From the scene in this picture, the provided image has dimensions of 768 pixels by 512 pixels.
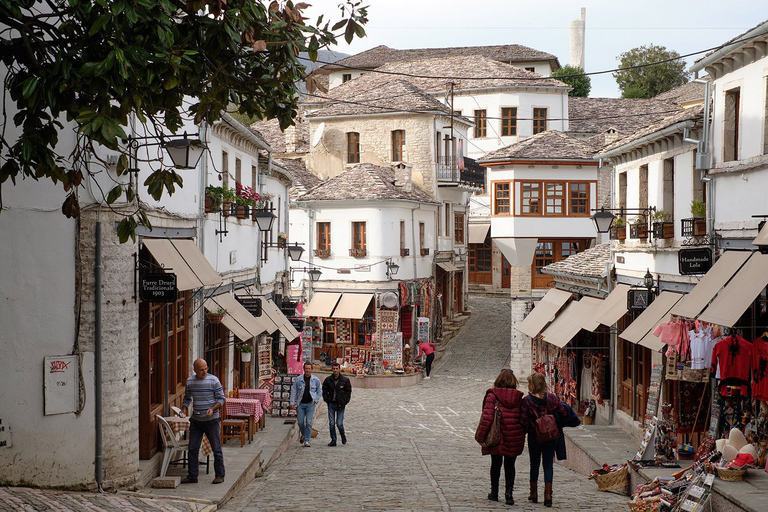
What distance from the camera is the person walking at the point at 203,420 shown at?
11641 mm

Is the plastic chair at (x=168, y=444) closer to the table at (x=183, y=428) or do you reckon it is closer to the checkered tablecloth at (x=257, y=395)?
the table at (x=183, y=428)

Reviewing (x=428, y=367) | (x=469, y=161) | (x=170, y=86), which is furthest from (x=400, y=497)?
(x=469, y=161)

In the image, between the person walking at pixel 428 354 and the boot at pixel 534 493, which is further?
the person walking at pixel 428 354

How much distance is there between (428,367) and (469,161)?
42.8ft

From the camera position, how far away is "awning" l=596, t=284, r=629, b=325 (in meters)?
17.3

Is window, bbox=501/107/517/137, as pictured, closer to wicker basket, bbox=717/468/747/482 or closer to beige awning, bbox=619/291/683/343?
beige awning, bbox=619/291/683/343

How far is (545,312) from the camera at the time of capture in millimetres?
23547

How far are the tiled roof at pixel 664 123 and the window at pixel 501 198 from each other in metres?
11.4

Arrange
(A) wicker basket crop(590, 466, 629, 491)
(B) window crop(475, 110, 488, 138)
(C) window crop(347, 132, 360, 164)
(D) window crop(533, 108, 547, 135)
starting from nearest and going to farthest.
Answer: (A) wicker basket crop(590, 466, 629, 491), (C) window crop(347, 132, 360, 164), (D) window crop(533, 108, 547, 135), (B) window crop(475, 110, 488, 138)

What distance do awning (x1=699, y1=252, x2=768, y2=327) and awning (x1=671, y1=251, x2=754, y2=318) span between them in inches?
8.0

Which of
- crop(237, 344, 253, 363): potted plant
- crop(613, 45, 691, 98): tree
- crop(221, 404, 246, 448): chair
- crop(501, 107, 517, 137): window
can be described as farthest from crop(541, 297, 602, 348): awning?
crop(613, 45, 691, 98): tree

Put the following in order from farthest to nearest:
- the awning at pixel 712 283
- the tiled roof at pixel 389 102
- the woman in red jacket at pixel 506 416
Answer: the tiled roof at pixel 389 102 → the awning at pixel 712 283 → the woman in red jacket at pixel 506 416

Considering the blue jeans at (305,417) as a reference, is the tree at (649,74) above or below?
above

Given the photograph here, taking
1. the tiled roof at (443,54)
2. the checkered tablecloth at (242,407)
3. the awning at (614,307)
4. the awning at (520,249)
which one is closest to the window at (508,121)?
the tiled roof at (443,54)
